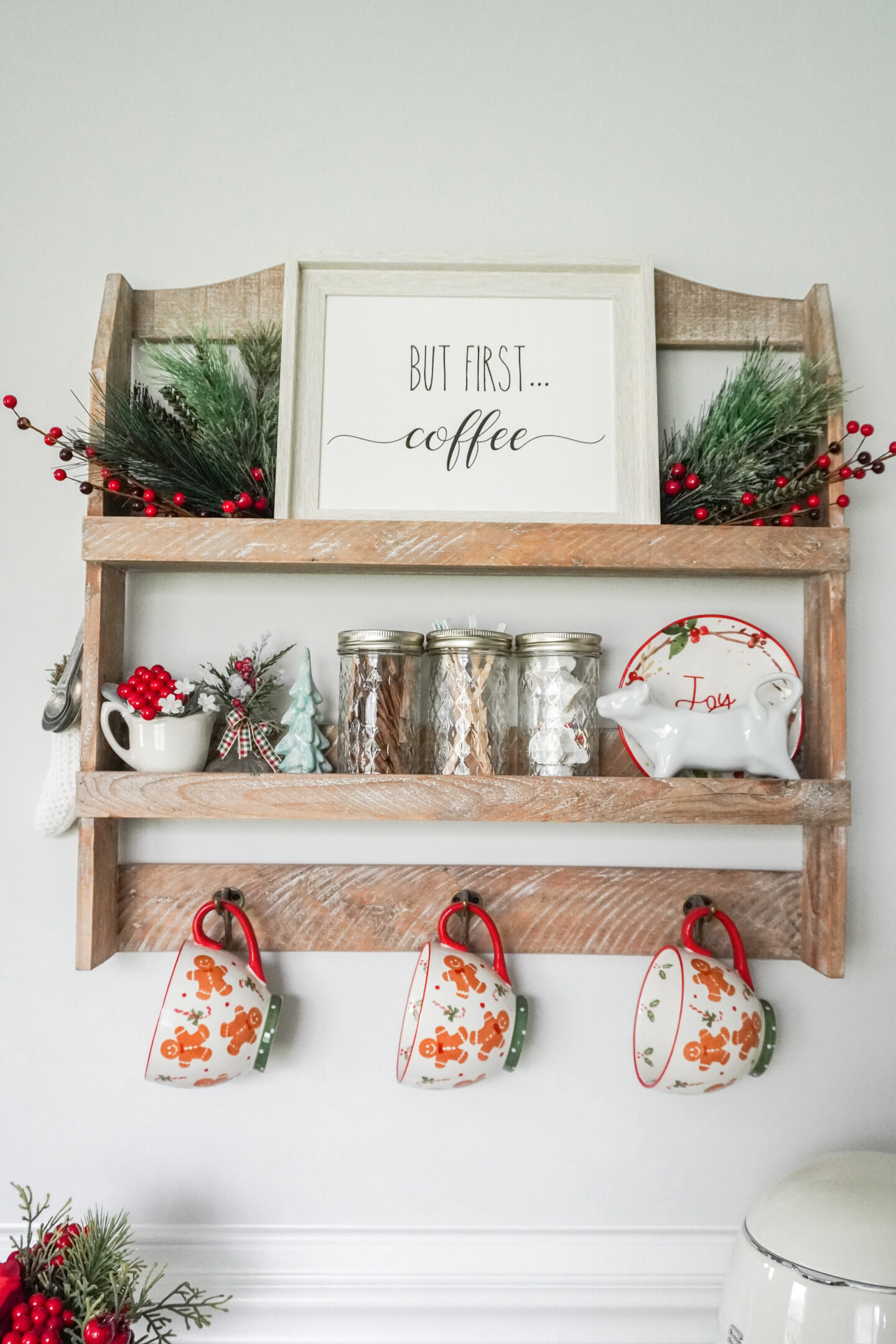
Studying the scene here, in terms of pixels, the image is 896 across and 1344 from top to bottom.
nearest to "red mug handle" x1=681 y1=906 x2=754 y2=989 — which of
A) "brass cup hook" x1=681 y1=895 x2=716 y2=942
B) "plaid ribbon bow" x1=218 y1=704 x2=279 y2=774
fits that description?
"brass cup hook" x1=681 y1=895 x2=716 y2=942

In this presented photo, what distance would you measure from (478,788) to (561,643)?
0.18 m

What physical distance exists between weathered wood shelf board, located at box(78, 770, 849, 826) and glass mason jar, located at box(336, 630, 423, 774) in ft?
0.13

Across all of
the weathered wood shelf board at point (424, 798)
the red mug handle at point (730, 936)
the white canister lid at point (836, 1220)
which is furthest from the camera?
the red mug handle at point (730, 936)

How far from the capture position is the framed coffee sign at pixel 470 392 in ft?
3.30

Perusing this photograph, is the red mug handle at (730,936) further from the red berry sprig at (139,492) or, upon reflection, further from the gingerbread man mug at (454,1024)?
the red berry sprig at (139,492)

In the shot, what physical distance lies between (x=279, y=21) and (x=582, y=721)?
0.92 metres

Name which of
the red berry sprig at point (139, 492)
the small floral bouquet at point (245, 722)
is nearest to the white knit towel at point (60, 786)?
the small floral bouquet at point (245, 722)

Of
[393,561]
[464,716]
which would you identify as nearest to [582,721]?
[464,716]

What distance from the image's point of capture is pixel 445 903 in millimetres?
1044

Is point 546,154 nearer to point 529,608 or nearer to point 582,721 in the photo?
point 529,608

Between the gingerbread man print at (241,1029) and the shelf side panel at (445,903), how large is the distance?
92 millimetres

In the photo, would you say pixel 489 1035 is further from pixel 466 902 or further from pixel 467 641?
pixel 467 641

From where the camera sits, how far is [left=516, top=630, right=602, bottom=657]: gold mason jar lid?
0.98 meters

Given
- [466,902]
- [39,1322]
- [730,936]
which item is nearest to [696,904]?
[730,936]
